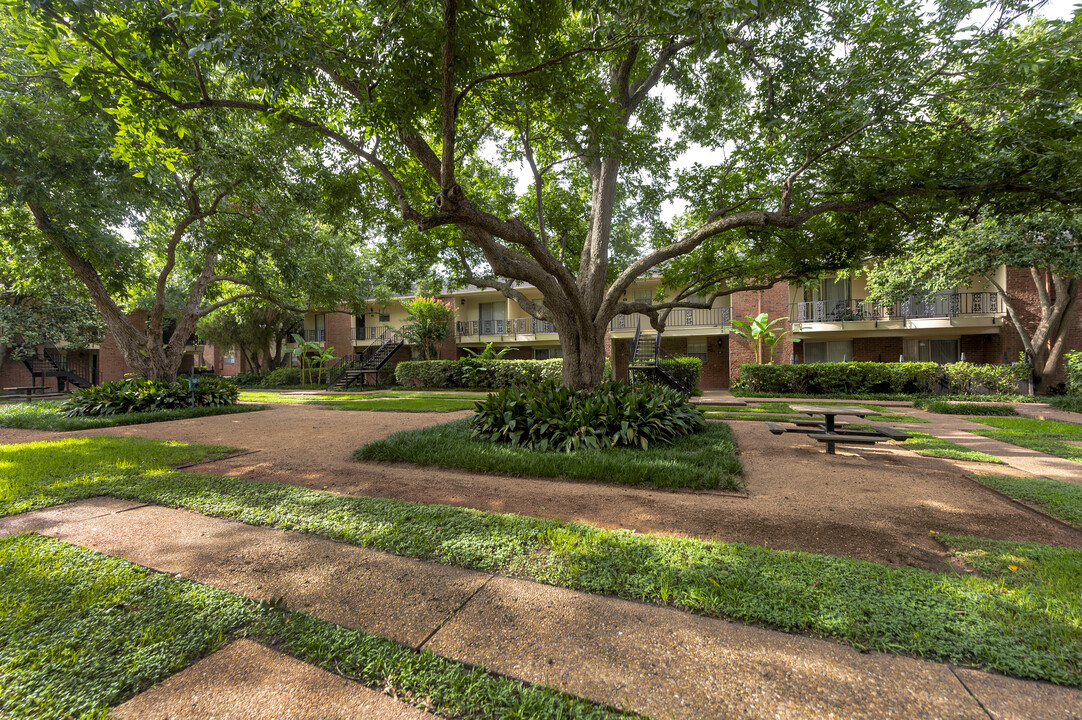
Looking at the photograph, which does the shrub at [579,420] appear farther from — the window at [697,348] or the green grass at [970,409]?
the window at [697,348]

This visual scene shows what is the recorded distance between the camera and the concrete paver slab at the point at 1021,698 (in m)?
1.51

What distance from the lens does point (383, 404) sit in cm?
→ 1295

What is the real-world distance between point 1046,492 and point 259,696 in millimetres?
6442

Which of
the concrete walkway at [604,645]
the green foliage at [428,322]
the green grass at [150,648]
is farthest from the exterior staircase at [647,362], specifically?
the green foliage at [428,322]

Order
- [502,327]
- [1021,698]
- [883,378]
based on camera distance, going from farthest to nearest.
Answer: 1. [502,327]
2. [883,378]
3. [1021,698]

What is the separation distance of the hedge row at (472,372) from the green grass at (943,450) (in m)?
11.4

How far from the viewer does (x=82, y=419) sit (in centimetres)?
897

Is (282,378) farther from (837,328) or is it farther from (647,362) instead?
(837,328)

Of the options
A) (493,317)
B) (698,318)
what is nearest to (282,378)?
(493,317)

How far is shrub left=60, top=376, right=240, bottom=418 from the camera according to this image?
999cm

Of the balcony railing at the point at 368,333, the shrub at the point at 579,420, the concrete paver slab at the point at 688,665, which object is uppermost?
the balcony railing at the point at 368,333

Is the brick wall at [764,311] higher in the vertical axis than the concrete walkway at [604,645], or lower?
higher

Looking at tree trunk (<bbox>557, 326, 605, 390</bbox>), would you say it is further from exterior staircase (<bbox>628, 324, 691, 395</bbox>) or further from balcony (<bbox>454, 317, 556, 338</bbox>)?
balcony (<bbox>454, 317, 556, 338</bbox>)

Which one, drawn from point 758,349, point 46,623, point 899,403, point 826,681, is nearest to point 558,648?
point 826,681
